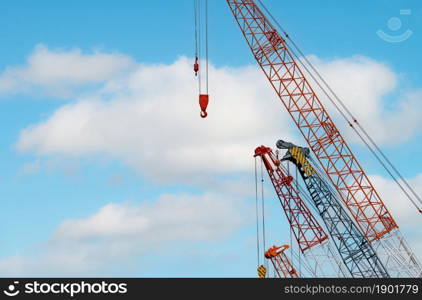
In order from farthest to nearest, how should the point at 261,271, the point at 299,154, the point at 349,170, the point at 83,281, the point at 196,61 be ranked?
1. the point at 261,271
2. the point at 299,154
3. the point at 349,170
4. the point at 196,61
5. the point at 83,281

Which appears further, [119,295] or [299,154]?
[299,154]

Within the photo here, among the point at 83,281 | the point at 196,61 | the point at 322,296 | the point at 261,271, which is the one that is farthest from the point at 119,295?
the point at 261,271

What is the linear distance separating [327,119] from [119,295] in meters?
61.6

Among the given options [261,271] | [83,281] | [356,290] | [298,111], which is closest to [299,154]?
[298,111]

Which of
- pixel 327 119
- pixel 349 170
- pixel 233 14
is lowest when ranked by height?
pixel 349 170

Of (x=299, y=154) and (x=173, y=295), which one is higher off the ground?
(x=299, y=154)

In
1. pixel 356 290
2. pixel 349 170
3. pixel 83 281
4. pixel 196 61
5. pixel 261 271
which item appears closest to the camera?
pixel 83 281

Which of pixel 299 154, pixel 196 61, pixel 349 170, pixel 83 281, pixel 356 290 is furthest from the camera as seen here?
pixel 299 154

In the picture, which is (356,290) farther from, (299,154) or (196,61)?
(299,154)

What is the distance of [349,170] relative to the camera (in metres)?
108

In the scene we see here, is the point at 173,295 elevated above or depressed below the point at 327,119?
below

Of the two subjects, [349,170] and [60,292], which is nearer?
[60,292]

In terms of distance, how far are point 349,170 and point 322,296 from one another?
52578 mm

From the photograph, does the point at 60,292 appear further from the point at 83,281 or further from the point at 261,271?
the point at 261,271
